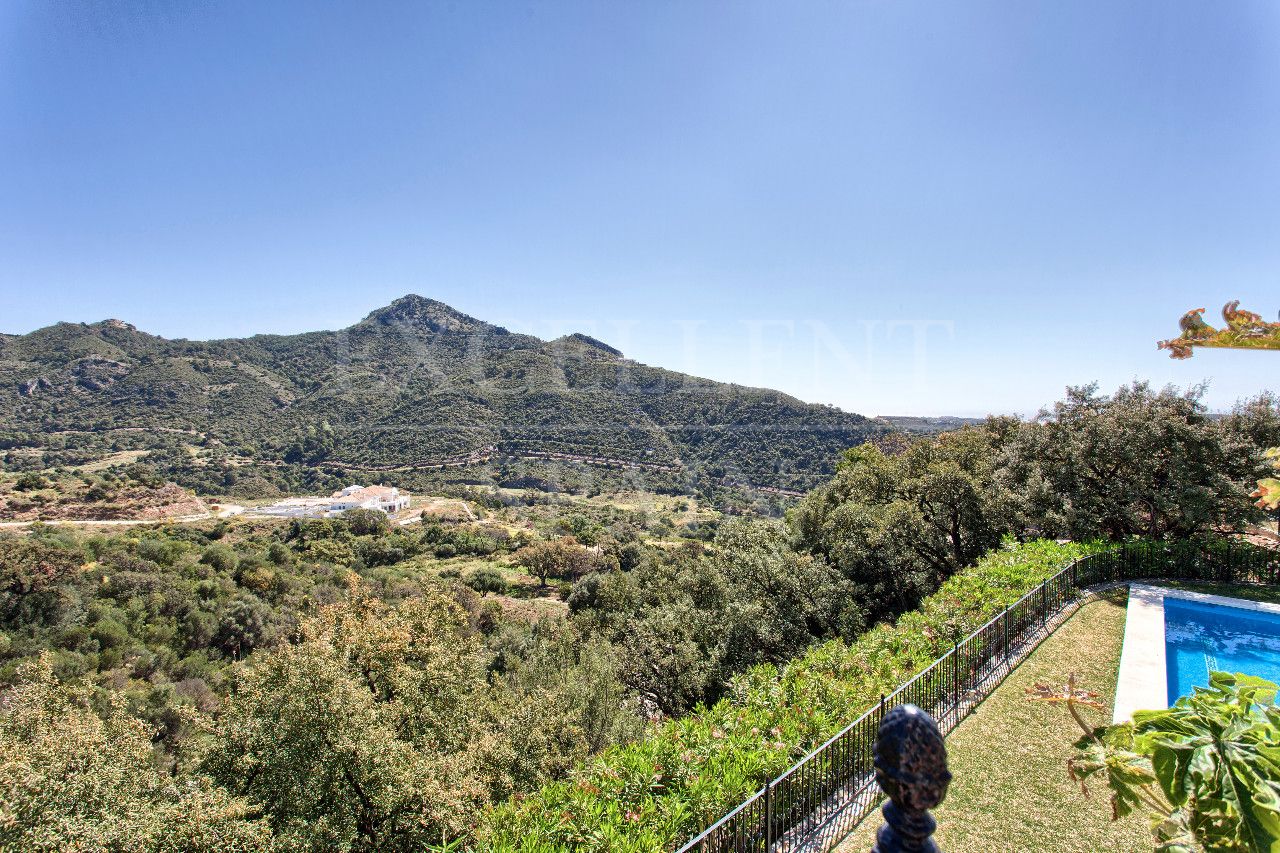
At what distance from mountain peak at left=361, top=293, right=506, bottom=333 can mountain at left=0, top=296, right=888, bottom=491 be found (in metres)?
11.2

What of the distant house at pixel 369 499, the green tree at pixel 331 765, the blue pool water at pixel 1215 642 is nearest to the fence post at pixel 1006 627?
the blue pool water at pixel 1215 642

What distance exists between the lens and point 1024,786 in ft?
20.6

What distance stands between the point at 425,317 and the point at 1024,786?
172353 mm

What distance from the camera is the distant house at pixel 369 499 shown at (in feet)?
235

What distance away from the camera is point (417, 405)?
12244cm

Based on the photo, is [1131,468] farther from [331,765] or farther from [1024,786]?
[331,765]

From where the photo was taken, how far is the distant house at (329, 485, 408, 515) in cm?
7150

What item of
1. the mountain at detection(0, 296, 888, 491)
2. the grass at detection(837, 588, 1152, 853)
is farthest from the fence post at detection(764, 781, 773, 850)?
the mountain at detection(0, 296, 888, 491)

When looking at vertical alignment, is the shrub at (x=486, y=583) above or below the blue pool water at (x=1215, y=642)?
below

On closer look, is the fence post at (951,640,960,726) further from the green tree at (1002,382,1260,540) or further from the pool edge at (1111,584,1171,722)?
the green tree at (1002,382,1260,540)

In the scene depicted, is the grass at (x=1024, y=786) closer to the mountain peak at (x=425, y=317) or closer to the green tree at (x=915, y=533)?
the green tree at (x=915, y=533)

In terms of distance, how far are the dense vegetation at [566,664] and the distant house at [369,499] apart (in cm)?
3821

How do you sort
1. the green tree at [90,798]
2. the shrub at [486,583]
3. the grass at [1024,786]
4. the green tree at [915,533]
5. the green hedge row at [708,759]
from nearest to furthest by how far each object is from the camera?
1. the green hedge row at [708,759]
2. the grass at [1024,786]
3. the green tree at [90,798]
4. the green tree at [915,533]
5. the shrub at [486,583]

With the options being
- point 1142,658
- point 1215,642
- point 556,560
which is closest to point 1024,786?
point 1142,658
